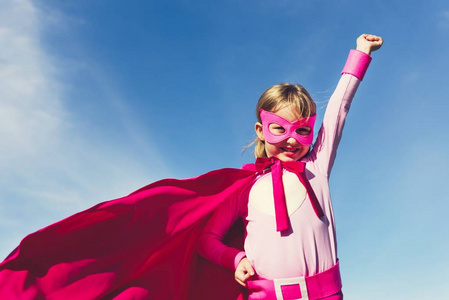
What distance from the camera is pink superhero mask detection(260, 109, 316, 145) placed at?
316cm

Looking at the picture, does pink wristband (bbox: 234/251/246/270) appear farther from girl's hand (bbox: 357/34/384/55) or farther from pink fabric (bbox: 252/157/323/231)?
girl's hand (bbox: 357/34/384/55)

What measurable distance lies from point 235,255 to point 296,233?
0.49 m

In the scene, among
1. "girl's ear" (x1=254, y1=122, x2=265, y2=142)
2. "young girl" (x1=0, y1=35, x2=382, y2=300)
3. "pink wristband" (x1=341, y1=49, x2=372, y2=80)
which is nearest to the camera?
"young girl" (x1=0, y1=35, x2=382, y2=300)

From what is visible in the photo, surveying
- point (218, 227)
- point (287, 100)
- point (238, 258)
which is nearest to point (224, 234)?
point (218, 227)

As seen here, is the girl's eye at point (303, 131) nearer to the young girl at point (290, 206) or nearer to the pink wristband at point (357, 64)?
the young girl at point (290, 206)

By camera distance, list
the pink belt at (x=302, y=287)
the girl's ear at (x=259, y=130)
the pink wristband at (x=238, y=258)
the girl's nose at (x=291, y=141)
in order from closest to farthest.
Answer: the pink belt at (x=302, y=287) < the pink wristband at (x=238, y=258) < the girl's nose at (x=291, y=141) < the girl's ear at (x=259, y=130)

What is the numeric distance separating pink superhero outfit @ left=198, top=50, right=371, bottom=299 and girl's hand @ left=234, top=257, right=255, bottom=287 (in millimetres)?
36

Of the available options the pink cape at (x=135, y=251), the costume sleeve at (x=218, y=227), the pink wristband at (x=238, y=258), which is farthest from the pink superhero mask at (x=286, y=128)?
the pink wristband at (x=238, y=258)

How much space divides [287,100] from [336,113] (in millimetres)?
360

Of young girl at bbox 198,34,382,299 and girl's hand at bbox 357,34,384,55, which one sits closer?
young girl at bbox 198,34,382,299

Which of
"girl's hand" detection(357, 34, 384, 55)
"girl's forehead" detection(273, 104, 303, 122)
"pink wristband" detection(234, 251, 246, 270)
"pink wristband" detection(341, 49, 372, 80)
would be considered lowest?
"pink wristband" detection(234, 251, 246, 270)

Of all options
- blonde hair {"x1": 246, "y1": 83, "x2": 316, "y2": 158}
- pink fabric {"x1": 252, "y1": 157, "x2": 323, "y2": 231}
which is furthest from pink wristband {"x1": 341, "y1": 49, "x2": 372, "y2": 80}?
pink fabric {"x1": 252, "y1": 157, "x2": 323, "y2": 231}

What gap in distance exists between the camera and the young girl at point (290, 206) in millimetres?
2834

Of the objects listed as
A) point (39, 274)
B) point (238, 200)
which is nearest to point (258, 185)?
point (238, 200)
